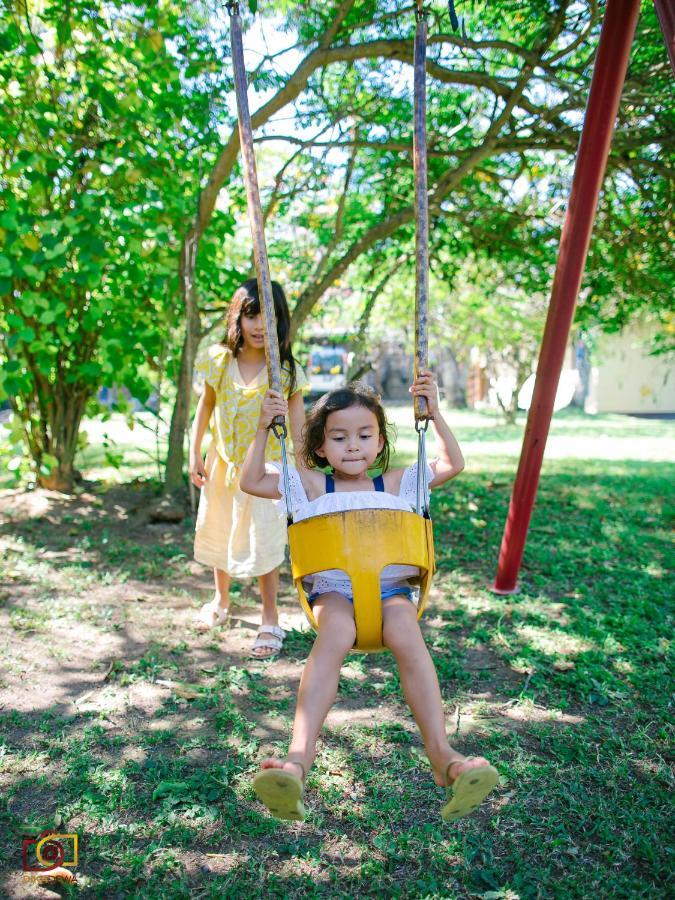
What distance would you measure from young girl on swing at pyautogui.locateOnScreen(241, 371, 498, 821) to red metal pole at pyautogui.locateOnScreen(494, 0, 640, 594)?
4.81 ft

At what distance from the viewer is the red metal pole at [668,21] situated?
2223 mm

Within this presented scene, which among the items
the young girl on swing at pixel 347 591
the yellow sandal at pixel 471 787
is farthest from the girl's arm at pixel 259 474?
the yellow sandal at pixel 471 787

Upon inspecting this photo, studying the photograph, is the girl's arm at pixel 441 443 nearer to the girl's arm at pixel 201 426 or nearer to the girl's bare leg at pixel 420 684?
the girl's bare leg at pixel 420 684

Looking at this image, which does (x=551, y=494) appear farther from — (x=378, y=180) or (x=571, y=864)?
(x=571, y=864)

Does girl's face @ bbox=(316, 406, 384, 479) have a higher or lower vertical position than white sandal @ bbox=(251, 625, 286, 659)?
higher

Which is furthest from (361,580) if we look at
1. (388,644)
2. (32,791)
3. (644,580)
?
(644,580)

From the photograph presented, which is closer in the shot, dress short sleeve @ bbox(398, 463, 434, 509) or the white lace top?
the white lace top

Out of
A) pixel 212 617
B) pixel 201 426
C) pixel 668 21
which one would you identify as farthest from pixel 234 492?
pixel 668 21

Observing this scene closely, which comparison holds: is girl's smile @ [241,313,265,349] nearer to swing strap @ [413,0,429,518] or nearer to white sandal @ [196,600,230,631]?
swing strap @ [413,0,429,518]

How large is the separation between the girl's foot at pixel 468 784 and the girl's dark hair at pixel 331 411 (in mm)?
1166

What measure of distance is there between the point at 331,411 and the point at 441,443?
0.40 meters

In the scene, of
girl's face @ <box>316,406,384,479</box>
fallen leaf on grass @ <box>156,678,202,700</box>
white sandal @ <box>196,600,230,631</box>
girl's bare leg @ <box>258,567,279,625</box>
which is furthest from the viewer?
white sandal @ <box>196,600,230,631</box>

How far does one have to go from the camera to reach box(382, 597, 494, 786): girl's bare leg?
1.99 meters

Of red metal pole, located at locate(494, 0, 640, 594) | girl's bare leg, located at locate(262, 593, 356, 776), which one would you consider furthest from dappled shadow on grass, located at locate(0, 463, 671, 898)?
red metal pole, located at locate(494, 0, 640, 594)
